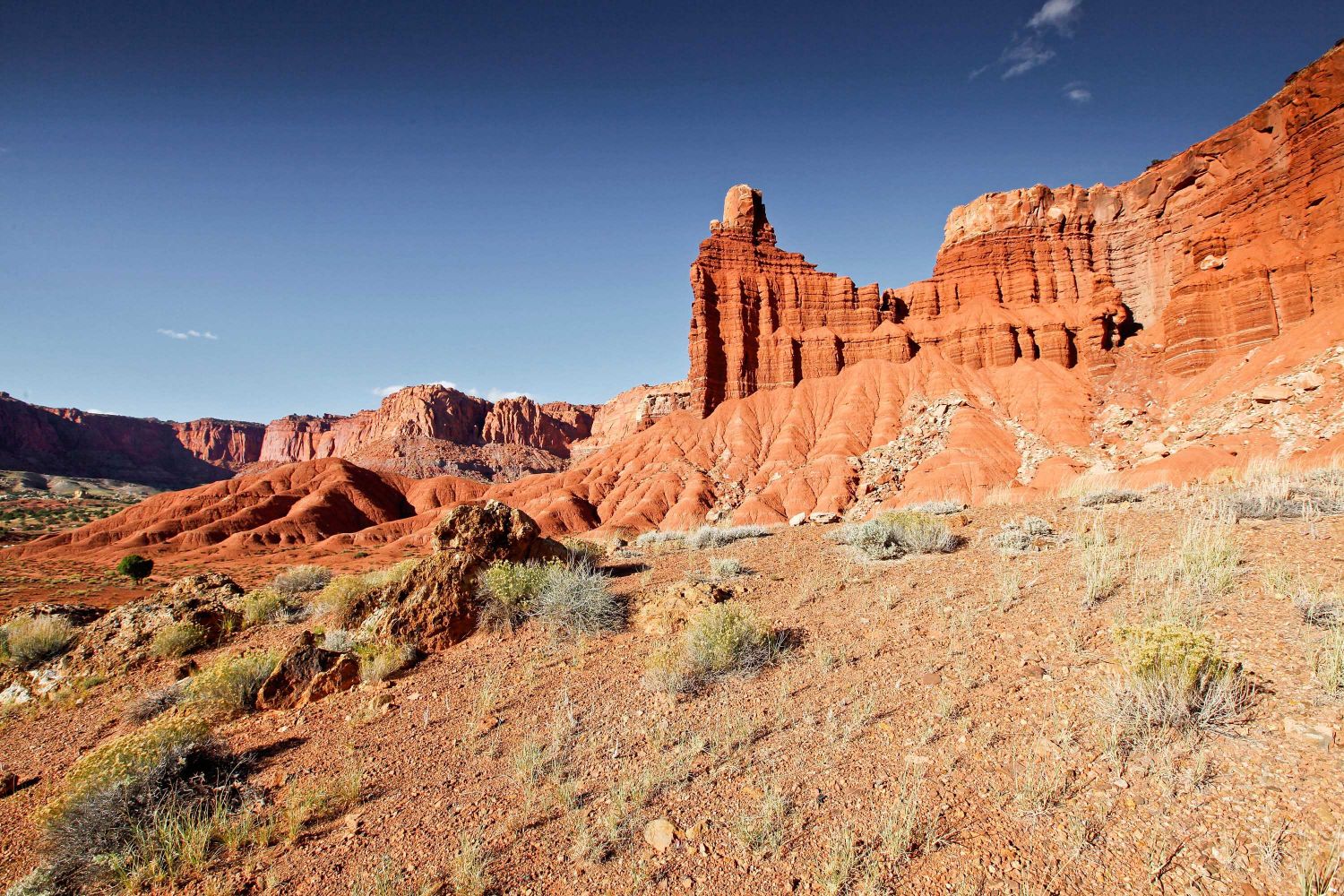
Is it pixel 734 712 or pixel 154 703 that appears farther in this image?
pixel 154 703

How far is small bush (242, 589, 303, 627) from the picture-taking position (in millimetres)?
11891

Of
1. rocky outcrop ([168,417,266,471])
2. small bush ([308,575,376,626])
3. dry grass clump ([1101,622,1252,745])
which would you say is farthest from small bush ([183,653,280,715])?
rocky outcrop ([168,417,266,471])

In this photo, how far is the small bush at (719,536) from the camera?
13.5 metres

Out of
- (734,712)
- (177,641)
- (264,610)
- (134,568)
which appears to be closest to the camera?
(734,712)

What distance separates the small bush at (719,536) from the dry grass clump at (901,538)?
10.1ft

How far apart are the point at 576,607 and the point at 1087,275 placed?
70149 mm

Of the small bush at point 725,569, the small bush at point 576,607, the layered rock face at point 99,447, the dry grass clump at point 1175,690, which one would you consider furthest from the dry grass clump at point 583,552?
the layered rock face at point 99,447

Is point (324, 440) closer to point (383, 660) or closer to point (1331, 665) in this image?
point (383, 660)

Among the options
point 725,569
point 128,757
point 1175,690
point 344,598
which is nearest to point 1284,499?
point 1175,690

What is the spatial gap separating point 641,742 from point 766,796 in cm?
148

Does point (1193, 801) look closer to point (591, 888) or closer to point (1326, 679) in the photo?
point (1326, 679)

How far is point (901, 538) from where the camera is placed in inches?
402

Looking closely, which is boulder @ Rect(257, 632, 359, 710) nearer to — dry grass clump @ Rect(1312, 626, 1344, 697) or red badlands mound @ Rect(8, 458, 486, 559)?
dry grass clump @ Rect(1312, 626, 1344, 697)

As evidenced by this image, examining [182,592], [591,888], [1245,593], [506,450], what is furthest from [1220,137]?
[506,450]
